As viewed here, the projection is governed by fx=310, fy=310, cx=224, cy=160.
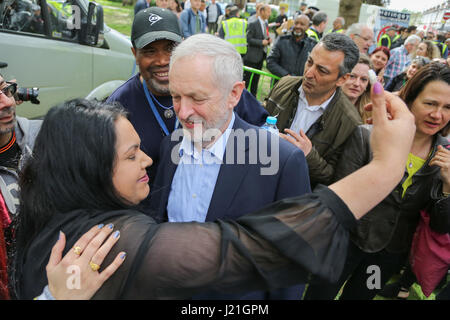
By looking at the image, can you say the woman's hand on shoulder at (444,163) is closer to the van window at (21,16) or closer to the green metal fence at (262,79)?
the green metal fence at (262,79)

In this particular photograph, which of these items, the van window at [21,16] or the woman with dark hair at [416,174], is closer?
the woman with dark hair at [416,174]

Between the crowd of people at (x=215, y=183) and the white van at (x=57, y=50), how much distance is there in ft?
5.74

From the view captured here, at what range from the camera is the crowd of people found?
933 millimetres

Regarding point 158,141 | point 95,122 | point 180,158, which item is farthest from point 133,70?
point 95,122

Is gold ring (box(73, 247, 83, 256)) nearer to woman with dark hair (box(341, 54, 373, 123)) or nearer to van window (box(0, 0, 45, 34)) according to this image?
woman with dark hair (box(341, 54, 373, 123))

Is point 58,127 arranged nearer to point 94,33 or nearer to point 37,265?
Result: point 37,265

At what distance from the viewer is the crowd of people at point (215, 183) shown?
0.93 metres

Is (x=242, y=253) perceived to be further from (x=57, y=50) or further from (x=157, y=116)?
(x=57, y=50)

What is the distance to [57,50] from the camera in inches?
149

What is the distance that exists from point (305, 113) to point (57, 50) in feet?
10.2

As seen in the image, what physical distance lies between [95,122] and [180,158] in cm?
58

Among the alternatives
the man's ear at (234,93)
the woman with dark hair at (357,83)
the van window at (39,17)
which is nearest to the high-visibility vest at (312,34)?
the woman with dark hair at (357,83)

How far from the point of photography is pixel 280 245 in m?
0.90

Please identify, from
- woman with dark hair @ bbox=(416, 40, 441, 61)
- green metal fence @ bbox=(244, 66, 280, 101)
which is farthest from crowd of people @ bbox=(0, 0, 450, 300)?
woman with dark hair @ bbox=(416, 40, 441, 61)
